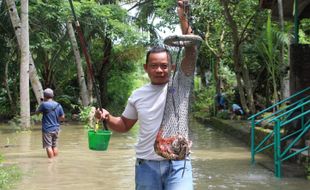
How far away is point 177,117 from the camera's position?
381 cm

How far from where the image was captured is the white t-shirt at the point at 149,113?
12.5 ft

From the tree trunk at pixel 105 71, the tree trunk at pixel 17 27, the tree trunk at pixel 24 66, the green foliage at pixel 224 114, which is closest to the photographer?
the tree trunk at pixel 24 66

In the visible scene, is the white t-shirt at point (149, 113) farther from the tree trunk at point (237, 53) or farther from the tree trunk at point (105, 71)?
the tree trunk at point (105, 71)

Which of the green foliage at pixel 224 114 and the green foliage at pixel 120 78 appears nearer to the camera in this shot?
the green foliage at pixel 224 114

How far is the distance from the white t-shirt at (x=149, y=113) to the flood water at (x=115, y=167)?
4.67 feet

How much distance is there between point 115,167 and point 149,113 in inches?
253

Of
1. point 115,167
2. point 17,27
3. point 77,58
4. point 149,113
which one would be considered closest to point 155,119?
point 149,113

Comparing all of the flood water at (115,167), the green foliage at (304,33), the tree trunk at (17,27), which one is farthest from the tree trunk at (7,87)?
the green foliage at (304,33)

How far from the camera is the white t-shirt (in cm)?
380

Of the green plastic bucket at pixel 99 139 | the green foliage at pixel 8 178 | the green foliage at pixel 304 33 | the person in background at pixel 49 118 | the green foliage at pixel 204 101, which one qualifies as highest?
the green foliage at pixel 304 33

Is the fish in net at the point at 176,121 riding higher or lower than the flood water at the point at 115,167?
higher

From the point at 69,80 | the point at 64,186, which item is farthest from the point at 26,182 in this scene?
the point at 69,80

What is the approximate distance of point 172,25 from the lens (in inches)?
912

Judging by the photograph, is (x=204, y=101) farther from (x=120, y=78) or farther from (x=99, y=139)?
(x=99, y=139)
